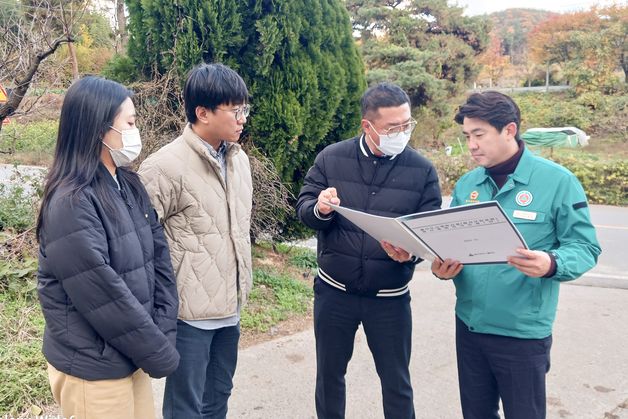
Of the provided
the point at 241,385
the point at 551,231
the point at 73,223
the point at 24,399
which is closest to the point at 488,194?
the point at 551,231

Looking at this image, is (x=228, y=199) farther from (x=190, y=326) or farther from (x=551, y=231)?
(x=551, y=231)

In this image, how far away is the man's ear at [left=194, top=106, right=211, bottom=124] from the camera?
89.0 inches

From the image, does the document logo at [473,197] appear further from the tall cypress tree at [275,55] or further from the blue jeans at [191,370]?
the tall cypress tree at [275,55]

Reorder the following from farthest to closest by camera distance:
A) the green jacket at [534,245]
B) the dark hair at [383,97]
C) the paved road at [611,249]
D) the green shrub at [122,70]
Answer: the paved road at [611,249] → the green shrub at [122,70] → the dark hair at [383,97] → the green jacket at [534,245]

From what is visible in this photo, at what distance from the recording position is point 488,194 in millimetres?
2281

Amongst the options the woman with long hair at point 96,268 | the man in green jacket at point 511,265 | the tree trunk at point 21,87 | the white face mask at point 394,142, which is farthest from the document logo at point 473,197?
the tree trunk at point 21,87

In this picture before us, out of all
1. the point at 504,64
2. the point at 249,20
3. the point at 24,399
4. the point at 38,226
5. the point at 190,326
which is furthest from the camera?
the point at 504,64

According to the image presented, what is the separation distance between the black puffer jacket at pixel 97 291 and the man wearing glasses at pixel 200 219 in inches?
11.4

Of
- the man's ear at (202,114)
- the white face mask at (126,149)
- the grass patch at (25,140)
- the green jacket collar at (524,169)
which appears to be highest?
the man's ear at (202,114)

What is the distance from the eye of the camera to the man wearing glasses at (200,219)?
2213 mm

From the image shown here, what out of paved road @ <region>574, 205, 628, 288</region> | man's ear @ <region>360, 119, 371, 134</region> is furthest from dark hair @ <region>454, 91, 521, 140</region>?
paved road @ <region>574, 205, 628, 288</region>

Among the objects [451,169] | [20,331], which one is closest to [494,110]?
[20,331]

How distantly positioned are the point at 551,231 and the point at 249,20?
332cm

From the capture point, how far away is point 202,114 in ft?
7.47
